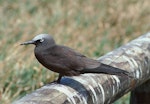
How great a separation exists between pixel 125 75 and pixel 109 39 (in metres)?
3.99

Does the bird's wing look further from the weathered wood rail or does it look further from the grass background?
the grass background

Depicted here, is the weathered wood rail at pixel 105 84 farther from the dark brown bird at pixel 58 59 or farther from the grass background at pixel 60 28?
the grass background at pixel 60 28

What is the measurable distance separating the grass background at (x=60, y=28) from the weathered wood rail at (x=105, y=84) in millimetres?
1204

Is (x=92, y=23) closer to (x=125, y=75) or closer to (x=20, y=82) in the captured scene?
(x=20, y=82)

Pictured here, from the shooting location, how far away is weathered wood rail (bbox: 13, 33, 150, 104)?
265 centimetres

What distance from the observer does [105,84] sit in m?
3.03

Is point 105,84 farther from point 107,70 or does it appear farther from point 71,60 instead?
point 71,60

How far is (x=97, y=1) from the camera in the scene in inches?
339

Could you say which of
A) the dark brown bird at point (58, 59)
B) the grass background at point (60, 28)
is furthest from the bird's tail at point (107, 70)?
the grass background at point (60, 28)

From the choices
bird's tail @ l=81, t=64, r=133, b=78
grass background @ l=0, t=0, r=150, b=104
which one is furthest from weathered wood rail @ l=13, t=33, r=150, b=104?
grass background @ l=0, t=0, r=150, b=104

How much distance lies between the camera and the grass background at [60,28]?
5.01 meters

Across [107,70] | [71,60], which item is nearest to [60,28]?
[71,60]

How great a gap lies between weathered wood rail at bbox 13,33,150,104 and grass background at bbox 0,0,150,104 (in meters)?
1.20

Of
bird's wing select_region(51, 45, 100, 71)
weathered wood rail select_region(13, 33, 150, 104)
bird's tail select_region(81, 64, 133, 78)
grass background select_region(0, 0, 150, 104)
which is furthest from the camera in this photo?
grass background select_region(0, 0, 150, 104)
